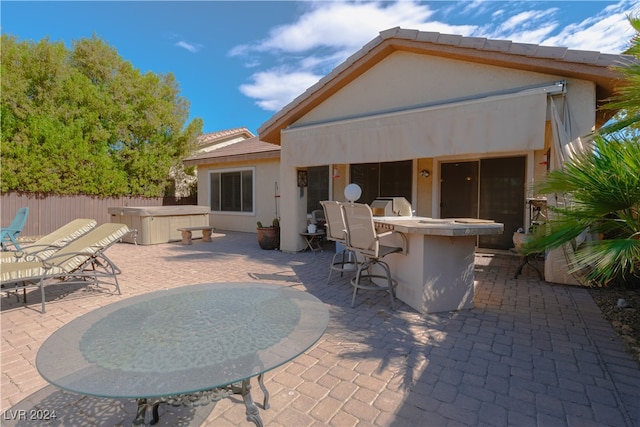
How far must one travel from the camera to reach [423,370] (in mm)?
2643

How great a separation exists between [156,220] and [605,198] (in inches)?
414

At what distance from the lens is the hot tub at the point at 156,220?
9.66 m

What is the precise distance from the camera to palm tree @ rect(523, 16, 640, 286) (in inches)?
88.7

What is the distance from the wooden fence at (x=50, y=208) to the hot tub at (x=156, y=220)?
2.87 meters

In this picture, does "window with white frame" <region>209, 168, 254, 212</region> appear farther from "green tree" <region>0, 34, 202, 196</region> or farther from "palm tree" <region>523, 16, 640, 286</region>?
"palm tree" <region>523, 16, 640, 286</region>

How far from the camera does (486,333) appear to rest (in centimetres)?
337

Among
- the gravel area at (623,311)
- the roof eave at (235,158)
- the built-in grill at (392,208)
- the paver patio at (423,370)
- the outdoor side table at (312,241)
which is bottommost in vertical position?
the paver patio at (423,370)

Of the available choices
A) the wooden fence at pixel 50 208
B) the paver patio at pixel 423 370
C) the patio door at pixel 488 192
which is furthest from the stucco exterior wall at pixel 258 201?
the paver patio at pixel 423 370

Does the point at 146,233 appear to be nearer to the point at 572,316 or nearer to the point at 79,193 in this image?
the point at 79,193

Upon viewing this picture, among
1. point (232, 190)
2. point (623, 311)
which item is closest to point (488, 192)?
point (623, 311)

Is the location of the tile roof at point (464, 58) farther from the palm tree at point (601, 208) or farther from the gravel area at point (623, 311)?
the gravel area at point (623, 311)

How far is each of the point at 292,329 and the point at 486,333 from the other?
2407mm

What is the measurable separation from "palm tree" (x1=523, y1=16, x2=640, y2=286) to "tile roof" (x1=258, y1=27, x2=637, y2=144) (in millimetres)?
770

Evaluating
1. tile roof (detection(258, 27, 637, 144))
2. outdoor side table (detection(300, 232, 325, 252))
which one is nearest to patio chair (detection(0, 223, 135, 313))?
outdoor side table (detection(300, 232, 325, 252))
